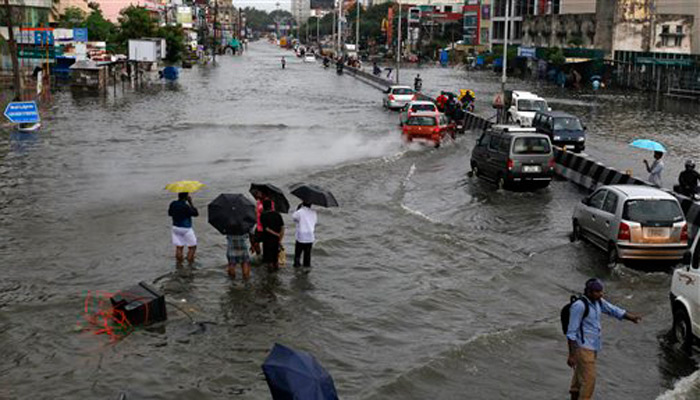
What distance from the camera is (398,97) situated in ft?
163

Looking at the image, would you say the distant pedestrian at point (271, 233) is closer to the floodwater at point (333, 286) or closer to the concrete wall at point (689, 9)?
the floodwater at point (333, 286)

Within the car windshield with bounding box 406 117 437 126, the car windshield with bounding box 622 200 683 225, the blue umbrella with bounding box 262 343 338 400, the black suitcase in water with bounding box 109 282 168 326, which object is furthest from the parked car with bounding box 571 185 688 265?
the car windshield with bounding box 406 117 437 126

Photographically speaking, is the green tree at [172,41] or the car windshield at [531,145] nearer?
the car windshield at [531,145]

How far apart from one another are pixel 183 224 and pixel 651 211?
8.57 m

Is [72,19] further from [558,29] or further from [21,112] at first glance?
[21,112]

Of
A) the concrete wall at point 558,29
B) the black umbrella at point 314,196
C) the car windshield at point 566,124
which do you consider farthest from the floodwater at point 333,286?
the concrete wall at point 558,29

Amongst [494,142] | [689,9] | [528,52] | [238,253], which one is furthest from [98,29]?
[238,253]

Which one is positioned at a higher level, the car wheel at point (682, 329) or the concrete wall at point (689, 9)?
the concrete wall at point (689, 9)

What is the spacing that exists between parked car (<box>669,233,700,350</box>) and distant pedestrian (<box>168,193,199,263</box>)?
8094 millimetres

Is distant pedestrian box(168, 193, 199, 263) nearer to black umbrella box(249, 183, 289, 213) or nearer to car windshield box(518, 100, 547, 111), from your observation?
black umbrella box(249, 183, 289, 213)

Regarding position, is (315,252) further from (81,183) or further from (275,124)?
(275,124)

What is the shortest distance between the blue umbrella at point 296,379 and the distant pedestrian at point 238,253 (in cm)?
760

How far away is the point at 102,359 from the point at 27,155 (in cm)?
2008

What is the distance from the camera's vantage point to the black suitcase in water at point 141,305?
1207 centimetres
